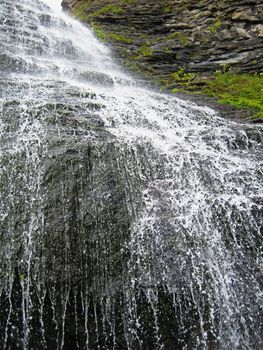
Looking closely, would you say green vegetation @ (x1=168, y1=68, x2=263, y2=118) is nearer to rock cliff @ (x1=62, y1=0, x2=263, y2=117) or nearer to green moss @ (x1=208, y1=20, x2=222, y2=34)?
rock cliff @ (x1=62, y1=0, x2=263, y2=117)

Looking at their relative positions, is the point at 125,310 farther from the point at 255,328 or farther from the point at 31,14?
the point at 31,14

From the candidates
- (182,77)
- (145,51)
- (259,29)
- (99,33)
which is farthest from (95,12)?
(259,29)

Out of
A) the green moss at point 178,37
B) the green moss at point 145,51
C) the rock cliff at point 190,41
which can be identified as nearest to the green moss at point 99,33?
the rock cliff at point 190,41

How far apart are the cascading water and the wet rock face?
5957 millimetres

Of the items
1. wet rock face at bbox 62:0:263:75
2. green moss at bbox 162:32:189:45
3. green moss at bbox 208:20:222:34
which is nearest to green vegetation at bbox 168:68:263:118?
wet rock face at bbox 62:0:263:75

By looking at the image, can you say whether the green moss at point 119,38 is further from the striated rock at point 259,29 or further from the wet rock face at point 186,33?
the striated rock at point 259,29

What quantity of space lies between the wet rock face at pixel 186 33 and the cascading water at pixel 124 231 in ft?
19.5

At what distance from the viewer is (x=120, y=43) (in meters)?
14.4

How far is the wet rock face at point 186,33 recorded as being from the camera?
12.3 metres

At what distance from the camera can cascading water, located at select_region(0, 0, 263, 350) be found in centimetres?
450

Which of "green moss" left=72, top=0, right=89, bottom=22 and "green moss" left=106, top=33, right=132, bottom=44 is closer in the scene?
"green moss" left=106, top=33, right=132, bottom=44

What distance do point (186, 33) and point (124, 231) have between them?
36.9 ft

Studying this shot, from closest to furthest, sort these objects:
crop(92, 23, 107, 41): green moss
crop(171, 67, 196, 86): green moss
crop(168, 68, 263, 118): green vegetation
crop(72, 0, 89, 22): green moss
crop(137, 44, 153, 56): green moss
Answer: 1. crop(168, 68, 263, 118): green vegetation
2. crop(171, 67, 196, 86): green moss
3. crop(137, 44, 153, 56): green moss
4. crop(92, 23, 107, 41): green moss
5. crop(72, 0, 89, 22): green moss

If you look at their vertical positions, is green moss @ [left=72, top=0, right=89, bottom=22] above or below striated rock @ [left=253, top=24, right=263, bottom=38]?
below
